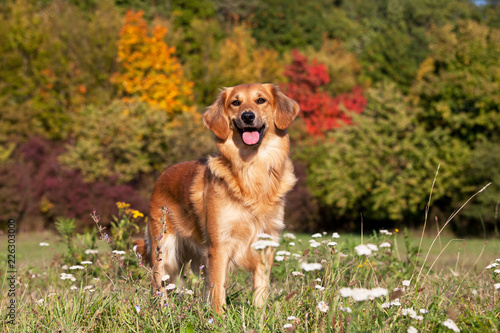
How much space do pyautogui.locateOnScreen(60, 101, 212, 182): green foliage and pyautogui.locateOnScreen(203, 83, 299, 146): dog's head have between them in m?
18.7

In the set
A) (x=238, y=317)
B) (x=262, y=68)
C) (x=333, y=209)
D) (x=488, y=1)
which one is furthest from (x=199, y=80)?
(x=238, y=317)

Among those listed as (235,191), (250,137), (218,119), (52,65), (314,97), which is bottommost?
(314,97)

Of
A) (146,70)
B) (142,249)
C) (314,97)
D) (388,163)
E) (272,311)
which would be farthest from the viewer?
(314,97)

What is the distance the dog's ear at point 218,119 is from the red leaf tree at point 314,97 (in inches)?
1085

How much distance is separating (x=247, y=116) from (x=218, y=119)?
374 millimetres

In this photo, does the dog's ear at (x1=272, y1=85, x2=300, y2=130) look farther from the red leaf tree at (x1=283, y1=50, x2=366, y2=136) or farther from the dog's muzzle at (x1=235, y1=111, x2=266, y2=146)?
the red leaf tree at (x1=283, y1=50, x2=366, y2=136)

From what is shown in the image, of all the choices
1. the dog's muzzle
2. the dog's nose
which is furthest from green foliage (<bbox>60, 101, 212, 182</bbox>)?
the dog's nose

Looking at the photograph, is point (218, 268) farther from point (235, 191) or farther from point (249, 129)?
→ point (249, 129)

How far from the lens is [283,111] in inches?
184

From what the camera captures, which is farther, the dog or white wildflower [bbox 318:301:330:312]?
the dog

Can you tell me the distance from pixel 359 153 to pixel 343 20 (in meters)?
26.0

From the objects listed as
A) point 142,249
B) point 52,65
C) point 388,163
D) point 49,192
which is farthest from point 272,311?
point 52,65

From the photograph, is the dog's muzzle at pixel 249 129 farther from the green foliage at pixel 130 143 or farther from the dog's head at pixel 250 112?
the green foliage at pixel 130 143

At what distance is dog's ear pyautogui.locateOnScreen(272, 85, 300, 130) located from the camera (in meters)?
4.62
